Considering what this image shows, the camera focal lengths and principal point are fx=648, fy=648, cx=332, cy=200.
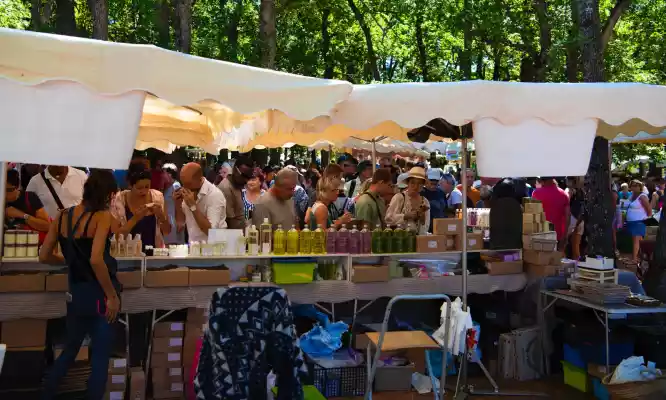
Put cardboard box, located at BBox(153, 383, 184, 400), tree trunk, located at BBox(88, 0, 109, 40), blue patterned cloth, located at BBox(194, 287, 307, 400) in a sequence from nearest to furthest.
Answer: blue patterned cloth, located at BBox(194, 287, 307, 400), cardboard box, located at BBox(153, 383, 184, 400), tree trunk, located at BBox(88, 0, 109, 40)

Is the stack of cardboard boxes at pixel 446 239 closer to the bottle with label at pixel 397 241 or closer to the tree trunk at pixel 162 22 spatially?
the bottle with label at pixel 397 241

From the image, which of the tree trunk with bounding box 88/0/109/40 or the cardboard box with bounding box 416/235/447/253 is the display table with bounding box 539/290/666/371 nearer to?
the cardboard box with bounding box 416/235/447/253

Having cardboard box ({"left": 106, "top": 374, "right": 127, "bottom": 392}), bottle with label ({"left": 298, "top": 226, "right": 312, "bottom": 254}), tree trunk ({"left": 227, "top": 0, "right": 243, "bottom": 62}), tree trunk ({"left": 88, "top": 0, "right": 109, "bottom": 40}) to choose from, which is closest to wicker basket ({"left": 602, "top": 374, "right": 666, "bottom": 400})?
bottle with label ({"left": 298, "top": 226, "right": 312, "bottom": 254})

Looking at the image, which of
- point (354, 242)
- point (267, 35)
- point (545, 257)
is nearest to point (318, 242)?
point (354, 242)

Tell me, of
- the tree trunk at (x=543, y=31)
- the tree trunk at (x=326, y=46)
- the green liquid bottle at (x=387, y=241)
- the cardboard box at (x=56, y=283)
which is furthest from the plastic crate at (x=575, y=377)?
the tree trunk at (x=326, y=46)

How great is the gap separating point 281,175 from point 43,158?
2.47m

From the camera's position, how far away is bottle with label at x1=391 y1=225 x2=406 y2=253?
245 inches

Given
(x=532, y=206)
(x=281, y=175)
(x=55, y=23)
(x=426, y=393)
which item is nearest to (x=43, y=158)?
(x=281, y=175)

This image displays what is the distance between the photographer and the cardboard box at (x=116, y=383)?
16.8 feet

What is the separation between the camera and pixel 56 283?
5.02 m

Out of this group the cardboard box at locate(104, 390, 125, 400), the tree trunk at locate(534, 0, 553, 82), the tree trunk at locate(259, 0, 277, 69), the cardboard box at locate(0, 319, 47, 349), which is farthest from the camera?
the tree trunk at locate(534, 0, 553, 82)

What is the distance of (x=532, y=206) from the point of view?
6.73m

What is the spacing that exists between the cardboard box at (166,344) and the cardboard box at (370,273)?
1.65m

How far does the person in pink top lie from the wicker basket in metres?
4.65
